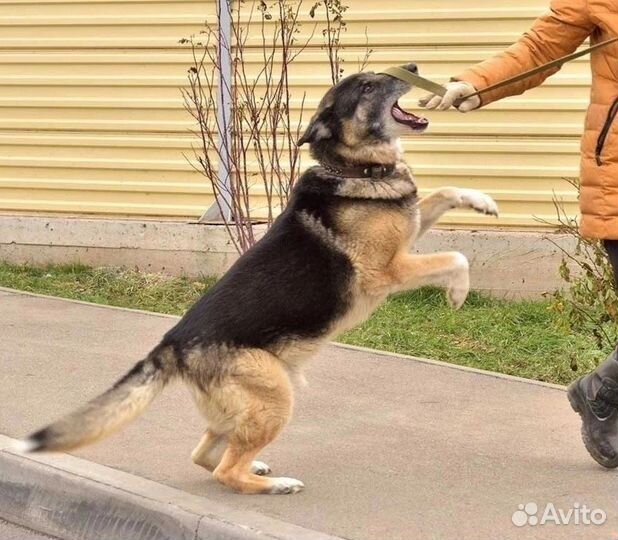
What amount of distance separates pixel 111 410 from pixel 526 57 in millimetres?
2261

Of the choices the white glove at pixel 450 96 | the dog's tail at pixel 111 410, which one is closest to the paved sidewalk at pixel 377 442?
the dog's tail at pixel 111 410

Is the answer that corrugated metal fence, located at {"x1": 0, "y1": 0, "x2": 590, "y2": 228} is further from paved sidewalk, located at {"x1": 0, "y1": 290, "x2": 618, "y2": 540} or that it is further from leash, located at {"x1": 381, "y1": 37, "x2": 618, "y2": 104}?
leash, located at {"x1": 381, "y1": 37, "x2": 618, "y2": 104}

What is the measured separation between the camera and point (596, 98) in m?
5.02

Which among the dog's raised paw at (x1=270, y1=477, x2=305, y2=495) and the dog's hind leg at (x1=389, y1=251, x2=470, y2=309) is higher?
the dog's hind leg at (x1=389, y1=251, x2=470, y2=309)

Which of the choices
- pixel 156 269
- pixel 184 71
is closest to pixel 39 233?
pixel 156 269

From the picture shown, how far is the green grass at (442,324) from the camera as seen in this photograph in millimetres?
7707

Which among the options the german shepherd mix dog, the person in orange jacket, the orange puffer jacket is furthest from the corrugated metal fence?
the orange puffer jacket

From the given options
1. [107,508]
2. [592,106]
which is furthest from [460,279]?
[107,508]

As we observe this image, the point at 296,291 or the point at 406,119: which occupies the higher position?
the point at 406,119

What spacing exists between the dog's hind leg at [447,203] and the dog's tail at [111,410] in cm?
142

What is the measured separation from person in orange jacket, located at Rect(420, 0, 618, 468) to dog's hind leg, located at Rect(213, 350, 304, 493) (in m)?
1.30

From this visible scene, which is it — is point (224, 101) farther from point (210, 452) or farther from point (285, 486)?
point (285, 486)

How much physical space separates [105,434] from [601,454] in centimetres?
214

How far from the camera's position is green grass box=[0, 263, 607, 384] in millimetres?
7707
